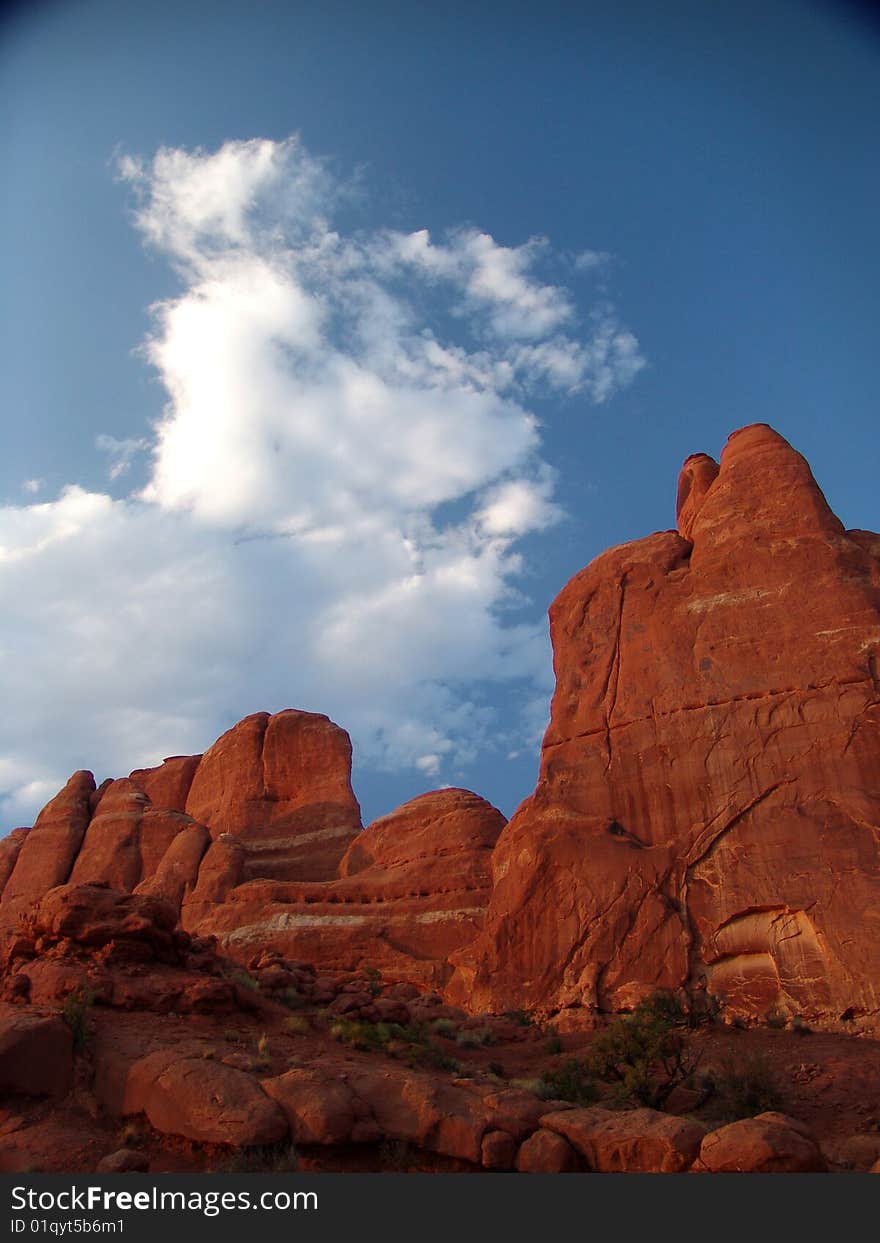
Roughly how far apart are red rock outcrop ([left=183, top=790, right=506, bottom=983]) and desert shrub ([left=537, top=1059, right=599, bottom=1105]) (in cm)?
1962

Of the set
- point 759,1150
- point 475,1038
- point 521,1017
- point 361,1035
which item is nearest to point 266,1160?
point 361,1035

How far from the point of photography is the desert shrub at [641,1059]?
61.1 ft

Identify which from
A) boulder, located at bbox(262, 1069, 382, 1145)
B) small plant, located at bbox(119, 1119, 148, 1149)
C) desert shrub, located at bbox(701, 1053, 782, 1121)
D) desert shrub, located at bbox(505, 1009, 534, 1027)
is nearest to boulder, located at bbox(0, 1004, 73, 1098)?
small plant, located at bbox(119, 1119, 148, 1149)

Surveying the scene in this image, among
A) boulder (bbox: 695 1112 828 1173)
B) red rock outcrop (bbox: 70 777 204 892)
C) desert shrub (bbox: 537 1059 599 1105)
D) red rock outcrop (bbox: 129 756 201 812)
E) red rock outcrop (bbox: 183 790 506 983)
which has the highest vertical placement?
red rock outcrop (bbox: 129 756 201 812)

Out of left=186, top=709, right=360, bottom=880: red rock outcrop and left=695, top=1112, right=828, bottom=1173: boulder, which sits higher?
left=186, top=709, right=360, bottom=880: red rock outcrop

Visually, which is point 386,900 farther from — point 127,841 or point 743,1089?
point 743,1089

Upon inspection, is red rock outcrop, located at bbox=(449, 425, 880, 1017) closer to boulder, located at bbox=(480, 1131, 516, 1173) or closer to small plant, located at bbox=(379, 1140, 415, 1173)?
boulder, located at bbox=(480, 1131, 516, 1173)

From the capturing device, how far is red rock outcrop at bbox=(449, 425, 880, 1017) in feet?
91.3

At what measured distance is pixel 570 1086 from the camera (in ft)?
61.1

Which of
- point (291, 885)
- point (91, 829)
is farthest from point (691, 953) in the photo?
point (91, 829)

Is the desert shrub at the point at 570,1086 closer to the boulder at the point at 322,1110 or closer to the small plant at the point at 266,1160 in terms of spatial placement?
the boulder at the point at 322,1110

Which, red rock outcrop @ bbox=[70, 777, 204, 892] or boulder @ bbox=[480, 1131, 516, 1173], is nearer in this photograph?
boulder @ bbox=[480, 1131, 516, 1173]

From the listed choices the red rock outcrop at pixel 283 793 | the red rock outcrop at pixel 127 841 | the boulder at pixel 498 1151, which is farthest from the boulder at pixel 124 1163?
the red rock outcrop at pixel 127 841

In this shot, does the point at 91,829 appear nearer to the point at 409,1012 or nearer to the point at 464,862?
the point at 464,862
